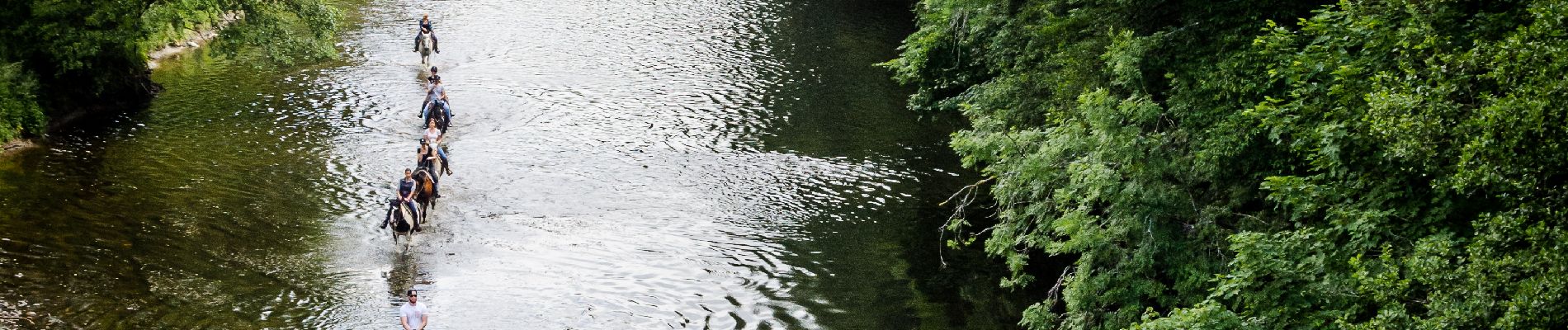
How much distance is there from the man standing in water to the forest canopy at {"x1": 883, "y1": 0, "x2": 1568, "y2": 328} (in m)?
8.96

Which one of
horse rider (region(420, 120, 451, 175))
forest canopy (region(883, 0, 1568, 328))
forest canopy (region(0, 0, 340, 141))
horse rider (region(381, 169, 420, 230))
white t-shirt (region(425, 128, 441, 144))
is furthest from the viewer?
forest canopy (region(0, 0, 340, 141))

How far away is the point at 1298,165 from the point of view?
45.0 ft

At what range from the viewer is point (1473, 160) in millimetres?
9867

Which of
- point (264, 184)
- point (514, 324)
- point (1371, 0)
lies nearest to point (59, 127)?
point (264, 184)

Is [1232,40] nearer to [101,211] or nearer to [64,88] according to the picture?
[101,211]

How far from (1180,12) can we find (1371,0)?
491 cm

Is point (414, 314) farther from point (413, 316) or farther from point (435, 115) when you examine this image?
point (435, 115)

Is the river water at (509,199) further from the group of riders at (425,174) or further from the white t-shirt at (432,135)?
the white t-shirt at (432,135)

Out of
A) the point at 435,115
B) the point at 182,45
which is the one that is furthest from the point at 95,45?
the point at 182,45

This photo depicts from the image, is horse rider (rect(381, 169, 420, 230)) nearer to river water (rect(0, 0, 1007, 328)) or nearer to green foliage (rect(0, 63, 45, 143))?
river water (rect(0, 0, 1007, 328))

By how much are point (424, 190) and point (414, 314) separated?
6303 mm

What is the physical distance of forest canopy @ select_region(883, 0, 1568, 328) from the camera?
9711 mm

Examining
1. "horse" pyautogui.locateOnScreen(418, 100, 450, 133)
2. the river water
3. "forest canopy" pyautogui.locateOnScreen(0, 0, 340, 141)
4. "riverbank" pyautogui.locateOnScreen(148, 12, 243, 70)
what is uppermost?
"forest canopy" pyautogui.locateOnScreen(0, 0, 340, 141)

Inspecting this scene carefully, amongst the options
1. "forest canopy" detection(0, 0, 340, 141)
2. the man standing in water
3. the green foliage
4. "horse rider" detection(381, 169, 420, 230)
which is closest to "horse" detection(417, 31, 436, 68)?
"forest canopy" detection(0, 0, 340, 141)
